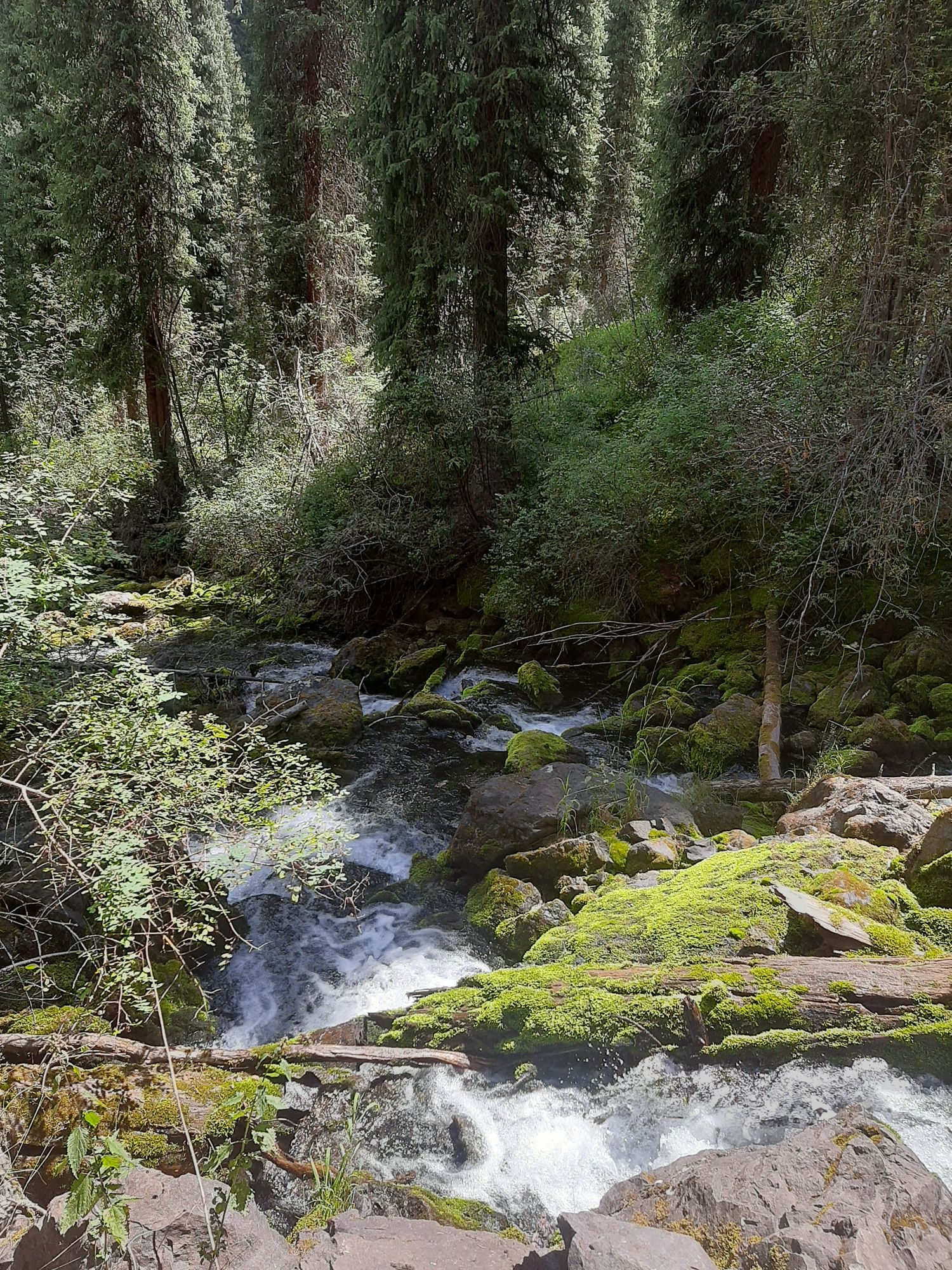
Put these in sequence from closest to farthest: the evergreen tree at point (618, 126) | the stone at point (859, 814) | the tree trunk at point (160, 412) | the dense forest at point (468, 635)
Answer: the dense forest at point (468, 635) → the stone at point (859, 814) → the tree trunk at point (160, 412) → the evergreen tree at point (618, 126)

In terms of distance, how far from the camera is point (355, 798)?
689 cm

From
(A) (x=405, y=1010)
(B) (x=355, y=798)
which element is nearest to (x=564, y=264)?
(B) (x=355, y=798)

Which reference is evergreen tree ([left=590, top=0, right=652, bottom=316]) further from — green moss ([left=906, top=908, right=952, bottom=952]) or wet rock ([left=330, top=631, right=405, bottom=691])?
green moss ([left=906, top=908, right=952, bottom=952])

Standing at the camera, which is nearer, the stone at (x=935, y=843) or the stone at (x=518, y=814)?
the stone at (x=935, y=843)

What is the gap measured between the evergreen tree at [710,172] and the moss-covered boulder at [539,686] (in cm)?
720

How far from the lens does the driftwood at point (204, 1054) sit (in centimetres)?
328

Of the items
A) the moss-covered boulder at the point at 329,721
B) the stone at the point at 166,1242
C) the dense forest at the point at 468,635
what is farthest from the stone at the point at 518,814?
the stone at the point at 166,1242

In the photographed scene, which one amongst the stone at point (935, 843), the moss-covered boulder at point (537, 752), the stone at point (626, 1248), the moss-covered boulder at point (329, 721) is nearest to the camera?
the stone at point (626, 1248)

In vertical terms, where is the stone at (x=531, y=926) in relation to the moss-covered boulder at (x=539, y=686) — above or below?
below

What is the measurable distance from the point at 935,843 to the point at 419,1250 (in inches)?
120

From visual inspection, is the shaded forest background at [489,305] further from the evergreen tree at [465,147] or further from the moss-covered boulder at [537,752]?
the moss-covered boulder at [537,752]

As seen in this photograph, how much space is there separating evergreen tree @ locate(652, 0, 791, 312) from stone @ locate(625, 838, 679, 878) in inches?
386

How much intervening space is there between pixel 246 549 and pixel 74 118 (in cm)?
905

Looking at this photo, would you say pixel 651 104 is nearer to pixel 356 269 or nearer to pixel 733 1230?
pixel 356 269
